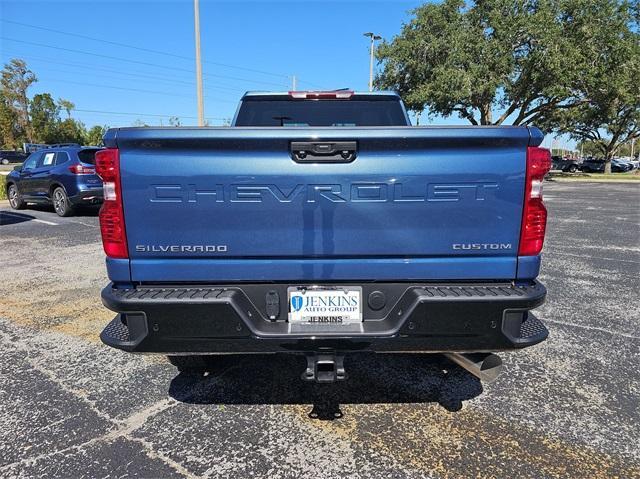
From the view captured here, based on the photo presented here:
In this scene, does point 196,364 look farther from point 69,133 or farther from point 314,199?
A: point 69,133

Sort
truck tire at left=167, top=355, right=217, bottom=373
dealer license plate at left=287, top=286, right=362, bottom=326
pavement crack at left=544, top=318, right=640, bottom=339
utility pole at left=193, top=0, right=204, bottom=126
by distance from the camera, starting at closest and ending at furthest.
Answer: dealer license plate at left=287, top=286, right=362, bottom=326, truck tire at left=167, top=355, right=217, bottom=373, pavement crack at left=544, top=318, right=640, bottom=339, utility pole at left=193, top=0, right=204, bottom=126

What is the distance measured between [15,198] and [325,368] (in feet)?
48.8

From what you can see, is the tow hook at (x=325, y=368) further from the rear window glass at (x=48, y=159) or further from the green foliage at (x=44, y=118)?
the green foliage at (x=44, y=118)

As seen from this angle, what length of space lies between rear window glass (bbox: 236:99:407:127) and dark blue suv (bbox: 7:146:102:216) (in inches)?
337

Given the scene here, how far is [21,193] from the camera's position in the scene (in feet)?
43.5

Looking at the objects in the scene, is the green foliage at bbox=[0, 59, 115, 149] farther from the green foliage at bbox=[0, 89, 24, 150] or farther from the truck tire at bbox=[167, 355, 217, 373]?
the truck tire at bbox=[167, 355, 217, 373]

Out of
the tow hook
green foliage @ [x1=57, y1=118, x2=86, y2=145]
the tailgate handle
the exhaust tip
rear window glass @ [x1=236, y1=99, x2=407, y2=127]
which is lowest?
the exhaust tip

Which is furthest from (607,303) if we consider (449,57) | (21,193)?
(449,57)

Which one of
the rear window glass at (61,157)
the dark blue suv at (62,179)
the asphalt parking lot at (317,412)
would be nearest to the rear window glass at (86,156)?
the dark blue suv at (62,179)

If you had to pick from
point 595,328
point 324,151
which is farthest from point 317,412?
point 595,328

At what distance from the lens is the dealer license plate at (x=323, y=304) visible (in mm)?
2438

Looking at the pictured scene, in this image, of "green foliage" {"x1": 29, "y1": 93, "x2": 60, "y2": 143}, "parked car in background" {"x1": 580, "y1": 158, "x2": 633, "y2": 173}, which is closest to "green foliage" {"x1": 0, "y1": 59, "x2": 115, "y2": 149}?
"green foliage" {"x1": 29, "y1": 93, "x2": 60, "y2": 143}

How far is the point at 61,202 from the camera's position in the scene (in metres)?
12.0

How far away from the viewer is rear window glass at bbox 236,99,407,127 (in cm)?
427
